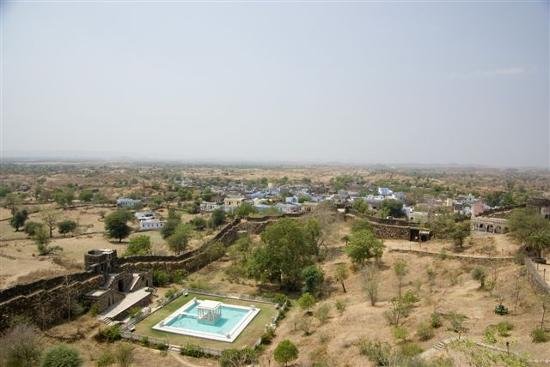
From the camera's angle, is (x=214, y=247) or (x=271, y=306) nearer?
(x=271, y=306)

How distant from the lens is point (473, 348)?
12.0 meters

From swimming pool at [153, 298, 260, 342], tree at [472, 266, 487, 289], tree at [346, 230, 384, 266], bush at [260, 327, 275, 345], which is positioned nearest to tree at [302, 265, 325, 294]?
tree at [346, 230, 384, 266]

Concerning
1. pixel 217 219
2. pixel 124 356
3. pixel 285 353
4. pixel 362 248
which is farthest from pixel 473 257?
pixel 217 219

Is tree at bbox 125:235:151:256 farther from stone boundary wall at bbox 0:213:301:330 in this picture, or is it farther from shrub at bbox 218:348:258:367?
shrub at bbox 218:348:258:367

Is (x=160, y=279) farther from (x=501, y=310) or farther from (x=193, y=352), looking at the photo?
(x=501, y=310)

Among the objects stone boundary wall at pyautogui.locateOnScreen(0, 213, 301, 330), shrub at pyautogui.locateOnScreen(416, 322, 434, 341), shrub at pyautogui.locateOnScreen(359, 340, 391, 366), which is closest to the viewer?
shrub at pyautogui.locateOnScreen(359, 340, 391, 366)

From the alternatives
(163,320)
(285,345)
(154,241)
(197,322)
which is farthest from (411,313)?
(154,241)

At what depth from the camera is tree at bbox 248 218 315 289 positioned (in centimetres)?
2777

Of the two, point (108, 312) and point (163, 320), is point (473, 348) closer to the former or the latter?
point (163, 320)

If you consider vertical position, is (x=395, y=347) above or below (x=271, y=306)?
above

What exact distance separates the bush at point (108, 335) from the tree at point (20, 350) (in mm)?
3123

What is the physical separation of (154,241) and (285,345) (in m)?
35.2

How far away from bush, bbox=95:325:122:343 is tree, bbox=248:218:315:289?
35.0 feet

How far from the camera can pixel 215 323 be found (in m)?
22.1
